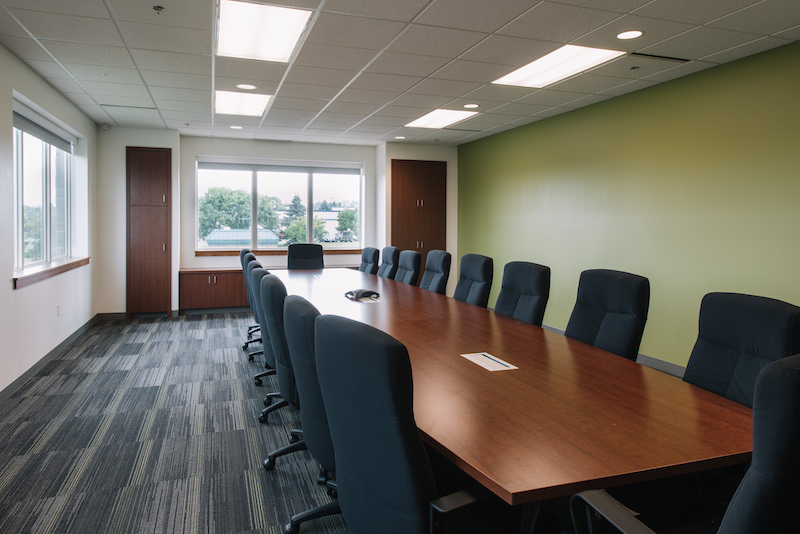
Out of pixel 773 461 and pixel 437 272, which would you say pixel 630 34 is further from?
pixel 773 461

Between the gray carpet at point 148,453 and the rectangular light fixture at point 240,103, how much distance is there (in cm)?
278

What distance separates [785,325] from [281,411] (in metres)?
3.11

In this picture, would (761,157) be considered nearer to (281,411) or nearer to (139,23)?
(281,411)

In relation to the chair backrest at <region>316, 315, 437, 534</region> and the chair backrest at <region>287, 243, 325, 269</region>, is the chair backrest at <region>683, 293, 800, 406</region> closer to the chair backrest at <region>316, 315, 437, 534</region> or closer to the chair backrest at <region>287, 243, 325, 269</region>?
the chair backrest at <region>316, 315, 437, 534</region>

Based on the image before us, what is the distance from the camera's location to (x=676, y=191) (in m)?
4.97

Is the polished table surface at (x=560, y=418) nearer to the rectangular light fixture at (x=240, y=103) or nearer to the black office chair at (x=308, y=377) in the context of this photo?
the black office chair at (x=308, y=377)

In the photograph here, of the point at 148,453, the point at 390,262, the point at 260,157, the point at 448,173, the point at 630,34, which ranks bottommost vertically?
the point at 148,453

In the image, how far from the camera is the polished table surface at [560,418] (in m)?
1.33

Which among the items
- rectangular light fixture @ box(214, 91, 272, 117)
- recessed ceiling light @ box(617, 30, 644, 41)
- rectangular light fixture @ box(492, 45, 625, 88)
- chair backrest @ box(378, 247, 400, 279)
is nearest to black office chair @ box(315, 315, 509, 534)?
recessed ceiling light @ box(617, 30, 644, 41)

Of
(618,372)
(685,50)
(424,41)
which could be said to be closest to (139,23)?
(424,41)

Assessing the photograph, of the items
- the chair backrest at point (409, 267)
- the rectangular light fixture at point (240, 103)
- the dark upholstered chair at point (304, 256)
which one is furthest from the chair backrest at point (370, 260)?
the rectangular light fixture at point (240, 103)

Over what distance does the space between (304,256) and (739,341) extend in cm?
605

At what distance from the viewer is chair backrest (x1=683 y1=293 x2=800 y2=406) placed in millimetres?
1921

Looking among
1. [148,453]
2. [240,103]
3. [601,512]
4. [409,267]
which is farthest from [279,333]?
[240,103]
